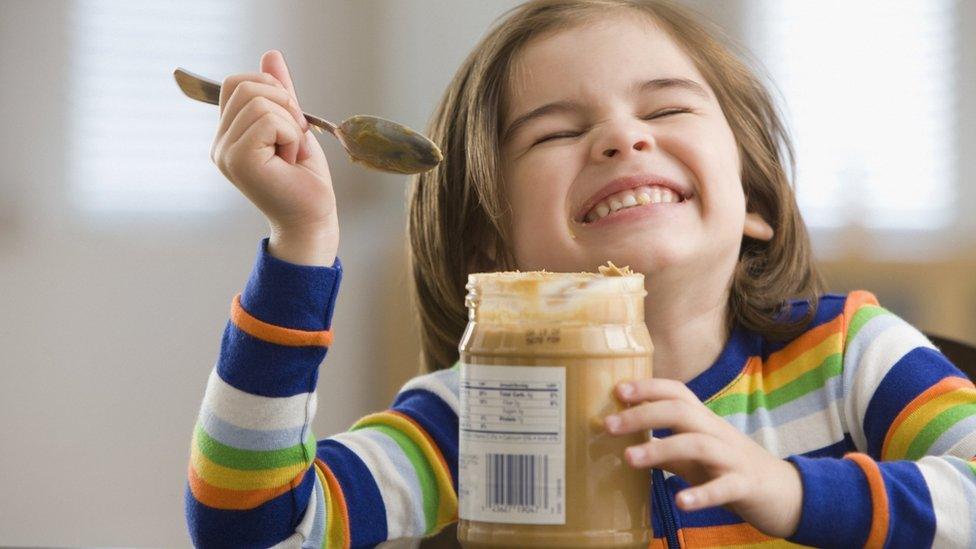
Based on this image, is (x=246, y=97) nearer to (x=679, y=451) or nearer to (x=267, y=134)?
(x=267, y=134)

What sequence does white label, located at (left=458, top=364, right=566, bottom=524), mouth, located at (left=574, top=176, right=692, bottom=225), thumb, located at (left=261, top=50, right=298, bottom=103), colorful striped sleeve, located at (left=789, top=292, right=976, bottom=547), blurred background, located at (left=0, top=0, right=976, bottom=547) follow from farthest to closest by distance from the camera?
blurred background, located at (left=0, top=0, right=976, bottom=547) → mouth, located at (left=574, top=176, right=692, bottom=225) → thumb, located at (left=261, top=50, right=298, bottom=103) → colorful striped sleeve, located at (left=789, top=292, right=976, bottom=547) → white label, located at (left=458, top=364, right=566, bottom=524)

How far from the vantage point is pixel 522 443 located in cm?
62

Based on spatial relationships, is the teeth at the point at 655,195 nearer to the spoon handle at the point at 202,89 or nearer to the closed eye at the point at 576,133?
the closed eye at the point at 576,133

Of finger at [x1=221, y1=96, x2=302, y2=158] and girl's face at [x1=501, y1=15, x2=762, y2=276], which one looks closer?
finger at [x1=221, y1=96, x2=302, y2=158]

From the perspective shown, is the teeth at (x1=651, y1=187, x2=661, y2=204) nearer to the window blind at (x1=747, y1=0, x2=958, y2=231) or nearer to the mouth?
the mouth

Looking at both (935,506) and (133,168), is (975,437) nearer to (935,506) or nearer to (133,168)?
(935,506)

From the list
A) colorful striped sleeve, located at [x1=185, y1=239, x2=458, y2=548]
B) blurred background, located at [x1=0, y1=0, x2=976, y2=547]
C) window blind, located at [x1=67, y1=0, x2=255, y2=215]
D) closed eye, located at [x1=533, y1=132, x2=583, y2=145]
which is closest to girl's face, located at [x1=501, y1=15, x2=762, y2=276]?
closed eye, located at [x1=533, y1=132, x2=583, y2=145]

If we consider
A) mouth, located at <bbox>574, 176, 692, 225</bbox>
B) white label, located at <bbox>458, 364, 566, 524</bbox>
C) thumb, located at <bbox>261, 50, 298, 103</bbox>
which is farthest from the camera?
mouth, located at <bbox>574, 176, 692, 225</bbox>

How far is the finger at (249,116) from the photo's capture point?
785 mm

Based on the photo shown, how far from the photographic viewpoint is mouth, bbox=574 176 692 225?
96 cm

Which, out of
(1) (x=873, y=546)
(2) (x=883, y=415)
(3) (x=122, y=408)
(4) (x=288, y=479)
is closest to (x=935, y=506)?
(1) (x=873, y=546)

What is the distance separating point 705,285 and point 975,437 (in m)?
0.29

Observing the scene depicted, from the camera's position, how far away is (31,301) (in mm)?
2580

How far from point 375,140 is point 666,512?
0.40 m
